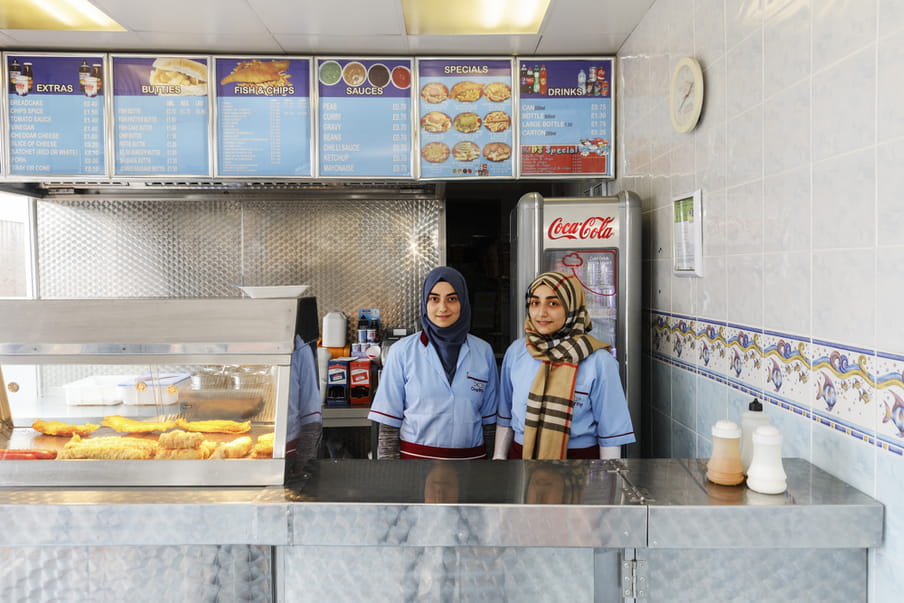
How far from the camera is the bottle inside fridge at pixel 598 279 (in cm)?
322

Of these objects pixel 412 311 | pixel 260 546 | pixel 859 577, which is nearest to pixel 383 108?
pixel 412 311

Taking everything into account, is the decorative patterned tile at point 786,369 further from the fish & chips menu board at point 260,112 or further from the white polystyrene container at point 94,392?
the fish & chips menu board at point 260,112

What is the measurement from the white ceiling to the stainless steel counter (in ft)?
8.13

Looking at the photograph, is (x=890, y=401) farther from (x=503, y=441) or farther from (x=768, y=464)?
(x=503, y=441)

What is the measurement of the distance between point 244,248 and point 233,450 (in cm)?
298

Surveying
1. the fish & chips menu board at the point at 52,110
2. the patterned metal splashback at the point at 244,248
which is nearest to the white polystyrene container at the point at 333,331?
the patterned metal splashback at the point at 244,248

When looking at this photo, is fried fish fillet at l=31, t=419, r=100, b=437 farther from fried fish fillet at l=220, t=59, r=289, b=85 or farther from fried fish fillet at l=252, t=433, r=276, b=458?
fried fish fillet at l=220, t=59, r=289, b=85

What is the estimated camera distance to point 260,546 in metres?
1.61

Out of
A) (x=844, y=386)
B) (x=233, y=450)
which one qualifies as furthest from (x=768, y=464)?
(x=233, y=450)

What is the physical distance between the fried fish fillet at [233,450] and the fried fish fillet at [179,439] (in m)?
0.06

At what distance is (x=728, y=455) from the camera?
1.70 metres

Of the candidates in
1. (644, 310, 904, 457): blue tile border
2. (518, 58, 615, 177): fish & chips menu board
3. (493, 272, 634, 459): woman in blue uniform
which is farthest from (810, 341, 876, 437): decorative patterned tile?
(518, 58, 615, 177): fish & chips menu board

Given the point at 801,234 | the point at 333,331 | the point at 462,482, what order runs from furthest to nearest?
the point at 333,331, the point at 801,234, the point at 462,482

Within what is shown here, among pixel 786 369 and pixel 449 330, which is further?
pixel 449 330
